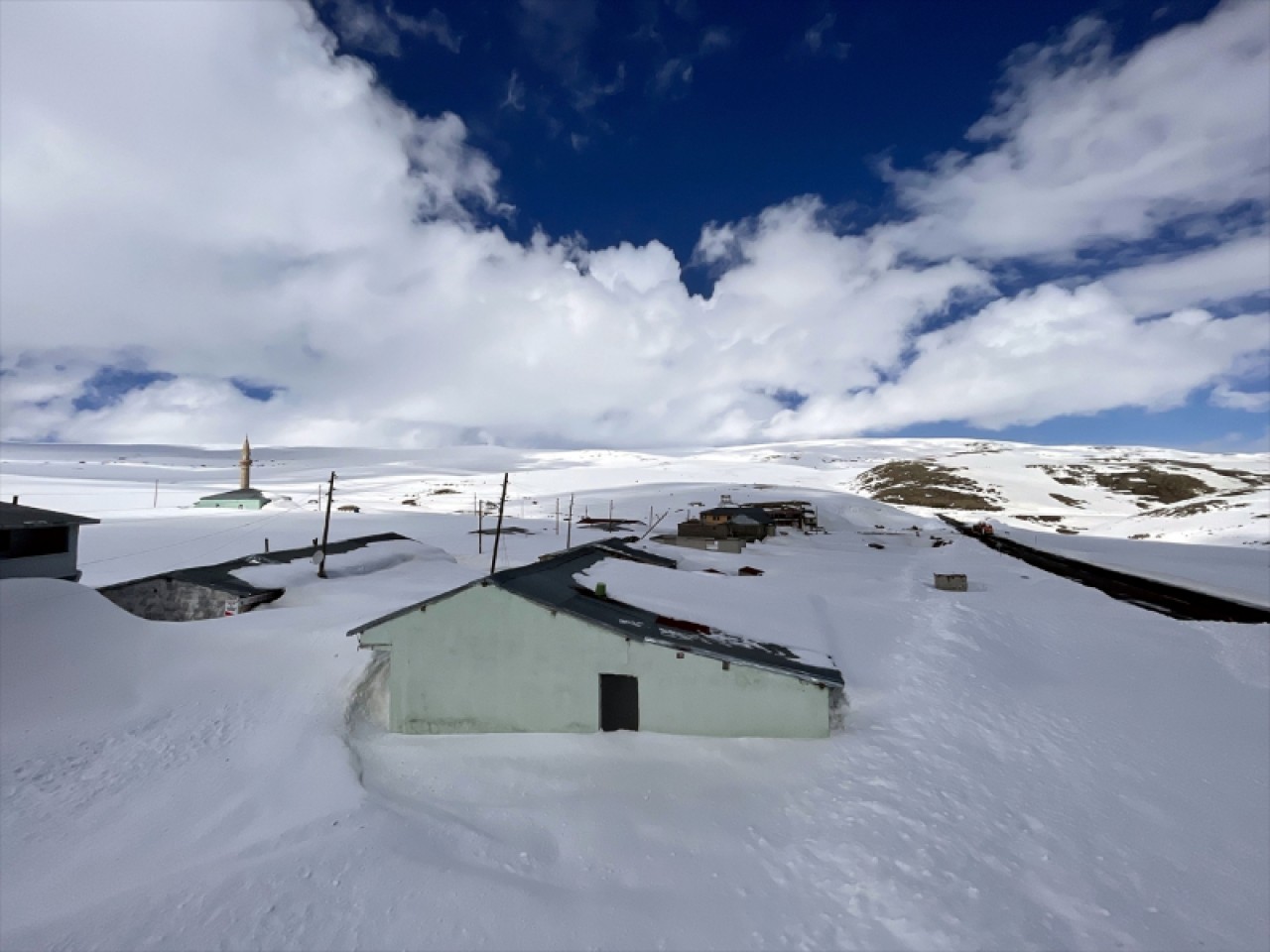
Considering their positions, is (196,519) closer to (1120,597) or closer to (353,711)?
(353,711)

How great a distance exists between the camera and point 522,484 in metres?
128

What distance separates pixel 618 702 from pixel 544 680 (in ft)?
6.29

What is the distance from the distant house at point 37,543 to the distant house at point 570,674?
796 inches

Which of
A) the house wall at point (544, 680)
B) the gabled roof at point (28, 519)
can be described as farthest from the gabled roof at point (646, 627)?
the gabled roof at point (28, 519)

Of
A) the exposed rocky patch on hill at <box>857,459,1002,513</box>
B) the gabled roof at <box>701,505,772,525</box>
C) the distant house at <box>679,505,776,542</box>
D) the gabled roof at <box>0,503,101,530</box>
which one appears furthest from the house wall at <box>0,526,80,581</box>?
the exposed rocky patch on hill at <box>857,459,1002,513</box>

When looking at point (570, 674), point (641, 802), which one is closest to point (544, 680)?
point (570, 674)

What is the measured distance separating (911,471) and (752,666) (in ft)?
480

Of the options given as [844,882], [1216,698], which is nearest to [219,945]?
[844,882]

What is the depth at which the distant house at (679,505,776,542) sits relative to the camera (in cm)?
5853

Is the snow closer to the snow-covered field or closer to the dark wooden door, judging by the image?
the snow-covered field

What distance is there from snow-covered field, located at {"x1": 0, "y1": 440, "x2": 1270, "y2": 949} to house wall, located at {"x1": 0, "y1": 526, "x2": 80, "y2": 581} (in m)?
7.19

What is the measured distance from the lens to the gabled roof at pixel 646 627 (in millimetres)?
14602

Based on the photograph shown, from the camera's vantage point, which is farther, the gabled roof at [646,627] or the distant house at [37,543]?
the distant house at [37,543]

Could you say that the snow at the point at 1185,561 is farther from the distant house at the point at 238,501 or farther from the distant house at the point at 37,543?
the distant house at the point at 238,501
